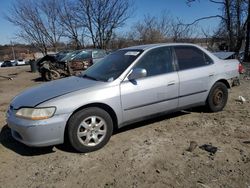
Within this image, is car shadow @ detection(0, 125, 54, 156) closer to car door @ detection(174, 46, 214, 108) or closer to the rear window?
car door @ detection(174, 46, 214, 108)

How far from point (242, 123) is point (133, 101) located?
2134 mm

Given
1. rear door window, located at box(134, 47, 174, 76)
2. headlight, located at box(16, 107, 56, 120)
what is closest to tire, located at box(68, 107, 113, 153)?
headlight, located at box(16, 107, 56, 120)

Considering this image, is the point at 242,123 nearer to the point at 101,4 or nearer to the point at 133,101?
the point at 133,101

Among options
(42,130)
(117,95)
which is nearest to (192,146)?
(117,95)

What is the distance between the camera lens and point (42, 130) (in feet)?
12.0

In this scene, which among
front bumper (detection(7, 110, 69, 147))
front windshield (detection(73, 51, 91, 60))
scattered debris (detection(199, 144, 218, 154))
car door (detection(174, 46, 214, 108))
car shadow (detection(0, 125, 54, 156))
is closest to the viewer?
front bumper (detection(7, 110, 69, 147))

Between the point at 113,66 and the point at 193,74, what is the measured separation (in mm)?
1482

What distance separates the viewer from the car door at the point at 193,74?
16.0 feet

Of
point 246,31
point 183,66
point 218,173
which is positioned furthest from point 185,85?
point 246,31

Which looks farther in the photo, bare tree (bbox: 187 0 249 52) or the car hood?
bare tree (bbox: 187 0 249 52)

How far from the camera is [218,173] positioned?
325cm

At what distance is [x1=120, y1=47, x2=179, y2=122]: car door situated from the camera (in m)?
4.27

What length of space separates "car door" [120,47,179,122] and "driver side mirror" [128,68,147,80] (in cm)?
6

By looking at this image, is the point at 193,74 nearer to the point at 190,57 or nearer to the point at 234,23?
the point at 190,57
